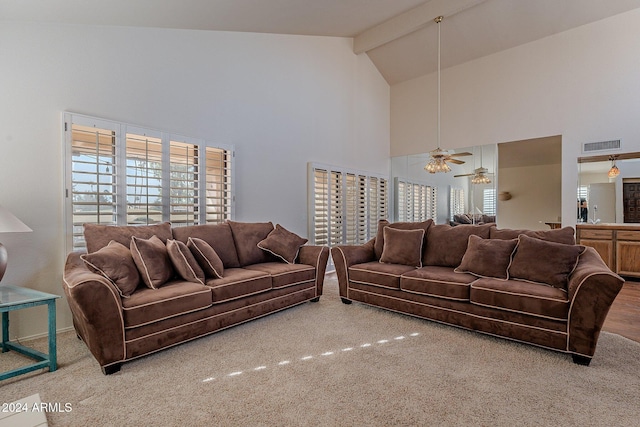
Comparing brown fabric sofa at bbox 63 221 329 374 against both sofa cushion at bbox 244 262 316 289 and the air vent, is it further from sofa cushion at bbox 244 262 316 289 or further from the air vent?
the air vent

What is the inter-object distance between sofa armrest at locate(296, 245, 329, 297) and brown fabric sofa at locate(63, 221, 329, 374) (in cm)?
1

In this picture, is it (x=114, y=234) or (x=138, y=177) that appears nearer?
(x=114, y=234)

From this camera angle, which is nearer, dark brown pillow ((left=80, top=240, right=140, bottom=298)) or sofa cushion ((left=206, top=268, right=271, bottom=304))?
dark brown pillow ((left=80, top=240, right=140, bottom=298))

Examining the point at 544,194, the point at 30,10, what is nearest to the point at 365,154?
the point at 544,194

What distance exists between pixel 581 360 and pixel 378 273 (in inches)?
72.2

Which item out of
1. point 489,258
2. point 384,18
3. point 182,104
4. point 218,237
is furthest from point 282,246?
point 384,18

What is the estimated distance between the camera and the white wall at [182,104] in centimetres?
291

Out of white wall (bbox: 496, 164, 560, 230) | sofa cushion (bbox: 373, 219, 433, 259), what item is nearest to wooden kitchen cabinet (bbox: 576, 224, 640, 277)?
white wall (bbox: 496, 164, 560, 230)

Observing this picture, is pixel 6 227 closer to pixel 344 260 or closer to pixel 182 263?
pixel 182 263

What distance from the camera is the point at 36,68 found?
117 inches

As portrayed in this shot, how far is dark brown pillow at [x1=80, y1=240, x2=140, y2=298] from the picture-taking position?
2522 mm

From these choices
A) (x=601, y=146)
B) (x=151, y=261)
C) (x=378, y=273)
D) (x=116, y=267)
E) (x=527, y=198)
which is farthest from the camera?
(x=527, y=198)

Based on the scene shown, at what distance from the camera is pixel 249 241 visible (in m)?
4.07

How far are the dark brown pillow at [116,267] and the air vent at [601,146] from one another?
6470mm
